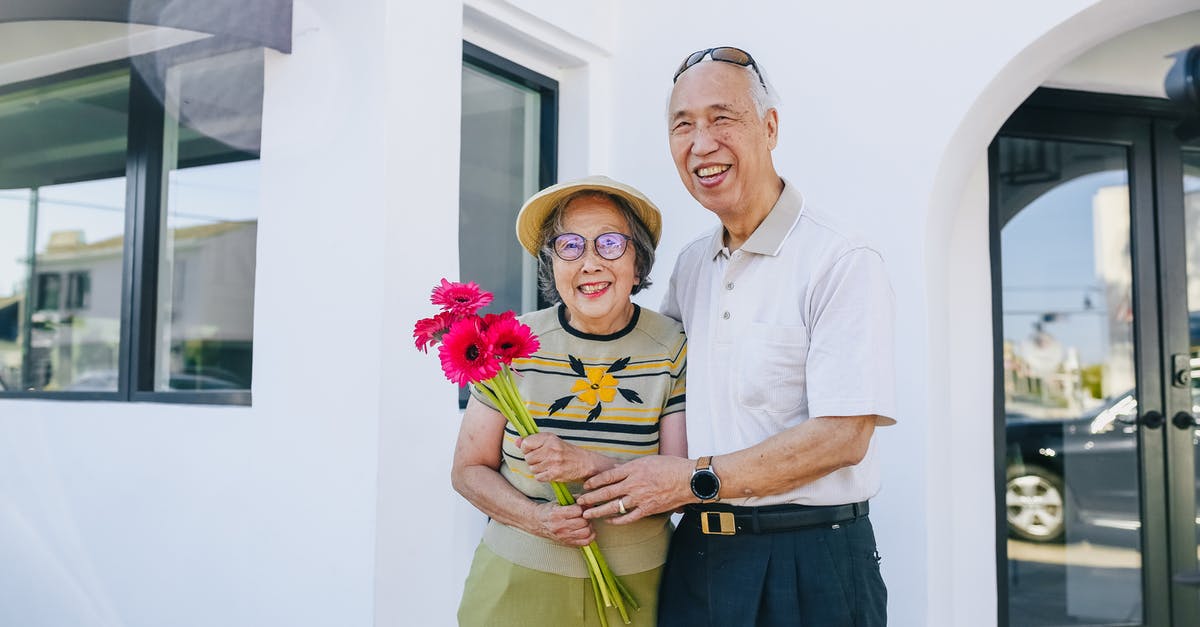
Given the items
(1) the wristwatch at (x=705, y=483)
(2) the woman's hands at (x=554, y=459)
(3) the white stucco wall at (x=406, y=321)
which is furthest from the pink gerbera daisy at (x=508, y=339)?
(3) the white stucco wall at (x=406, y=321)

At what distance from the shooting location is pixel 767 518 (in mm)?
1925

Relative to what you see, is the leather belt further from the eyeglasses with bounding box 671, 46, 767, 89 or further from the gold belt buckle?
the eyeglasses with bounding box 671, 46, 767, 89

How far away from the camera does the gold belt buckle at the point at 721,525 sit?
194 centimetres

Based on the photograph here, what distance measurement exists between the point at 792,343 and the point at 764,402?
14cm

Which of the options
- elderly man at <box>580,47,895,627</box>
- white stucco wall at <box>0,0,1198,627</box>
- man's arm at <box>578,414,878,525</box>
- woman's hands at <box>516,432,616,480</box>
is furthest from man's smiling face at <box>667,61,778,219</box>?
white stucco wall at <box>0,0,1198,627</box>

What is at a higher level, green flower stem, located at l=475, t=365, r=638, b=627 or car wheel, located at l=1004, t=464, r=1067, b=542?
green flower stem, located at l=475, t=365, r=638, b=627

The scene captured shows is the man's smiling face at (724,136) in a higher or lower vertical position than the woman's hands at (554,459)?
higher

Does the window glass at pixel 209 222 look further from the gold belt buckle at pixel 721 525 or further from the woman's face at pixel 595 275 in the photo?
the gold belt buckle at pixel 721 525

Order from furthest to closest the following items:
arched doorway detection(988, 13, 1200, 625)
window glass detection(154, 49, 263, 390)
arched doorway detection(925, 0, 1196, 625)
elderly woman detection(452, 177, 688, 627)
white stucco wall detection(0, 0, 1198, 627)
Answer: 1. arched doorway detection(988, 13, 1200, 625)
2. window glass detection(154, 49, 263, 390)
3. arched doorway detection(925, 0, 1196, 625)
4. white stucco wall detection(0, 0, 1198, 627)
5. elderly woman detection(452, 177, 688, 627)

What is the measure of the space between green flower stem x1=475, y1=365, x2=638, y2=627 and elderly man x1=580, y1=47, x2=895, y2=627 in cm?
9

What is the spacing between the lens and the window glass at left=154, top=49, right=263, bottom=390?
12.9ft

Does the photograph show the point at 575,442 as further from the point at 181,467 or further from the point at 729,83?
A: the point at 181,467

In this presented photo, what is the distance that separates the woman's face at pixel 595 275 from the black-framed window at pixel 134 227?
6.04 ft

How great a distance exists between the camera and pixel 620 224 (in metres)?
2.09
